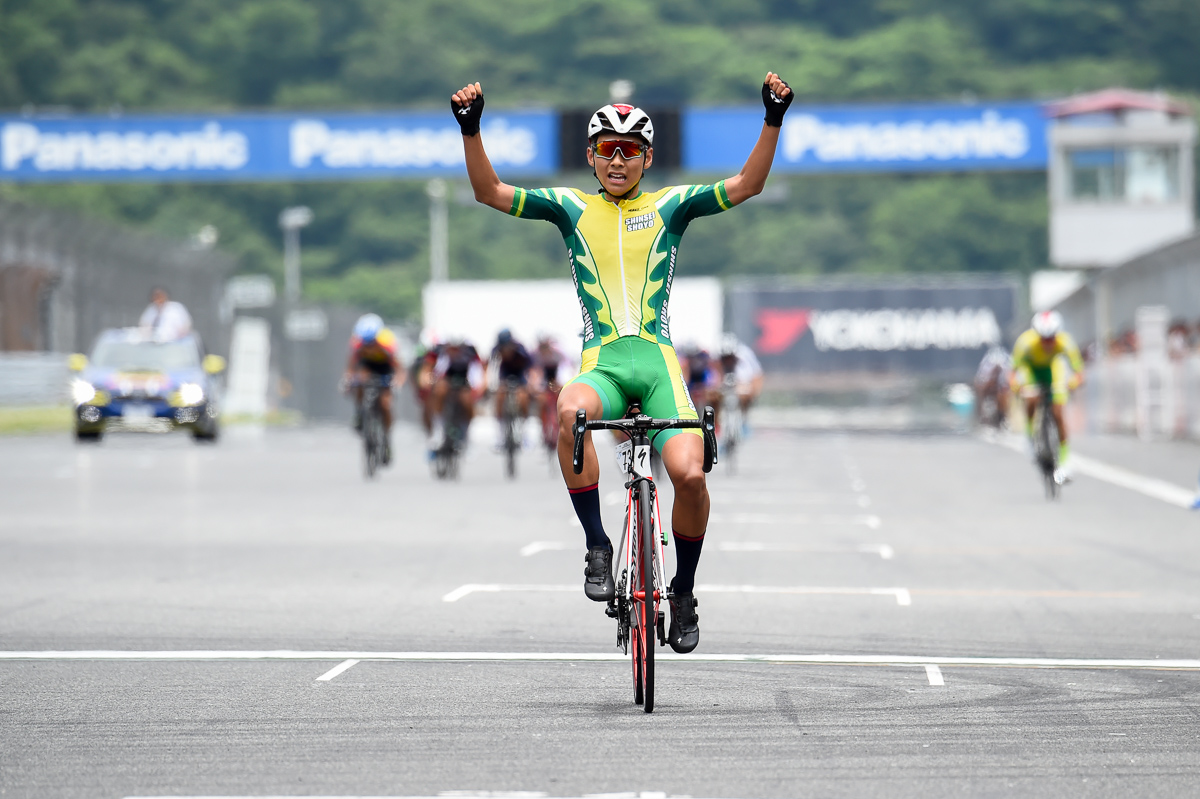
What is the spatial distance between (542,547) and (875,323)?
1521 inches

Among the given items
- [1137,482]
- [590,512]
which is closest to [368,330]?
[1137,482]

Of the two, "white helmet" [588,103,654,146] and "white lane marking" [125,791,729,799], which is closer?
"white lane marking" [125,791,729,799]

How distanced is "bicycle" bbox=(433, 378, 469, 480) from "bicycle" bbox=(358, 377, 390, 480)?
60cm

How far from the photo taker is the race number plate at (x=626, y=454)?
7156 millimetres

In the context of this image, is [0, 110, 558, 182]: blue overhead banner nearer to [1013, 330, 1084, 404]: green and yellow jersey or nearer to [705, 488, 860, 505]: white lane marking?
[705, 488, 860, 505]: white lane marking

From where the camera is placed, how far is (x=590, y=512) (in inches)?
285

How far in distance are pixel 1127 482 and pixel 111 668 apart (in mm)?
15351

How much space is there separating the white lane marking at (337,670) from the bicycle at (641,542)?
1.12m

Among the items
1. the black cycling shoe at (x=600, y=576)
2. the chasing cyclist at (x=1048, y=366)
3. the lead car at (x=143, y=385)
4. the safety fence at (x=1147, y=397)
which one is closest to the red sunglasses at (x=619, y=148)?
the black cycling shoe at (x=600, y=576)

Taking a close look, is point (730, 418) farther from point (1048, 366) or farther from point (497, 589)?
point (497, 589)

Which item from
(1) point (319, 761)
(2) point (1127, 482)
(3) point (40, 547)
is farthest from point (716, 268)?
(1) point (319, 761)

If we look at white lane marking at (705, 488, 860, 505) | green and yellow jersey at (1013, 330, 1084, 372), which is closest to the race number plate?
white lane marking at (705, 488, 860, 505)

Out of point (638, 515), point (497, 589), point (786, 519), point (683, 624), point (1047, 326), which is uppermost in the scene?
point (1047, 326)

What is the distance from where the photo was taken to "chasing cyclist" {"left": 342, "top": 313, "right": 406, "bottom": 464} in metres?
22.0
